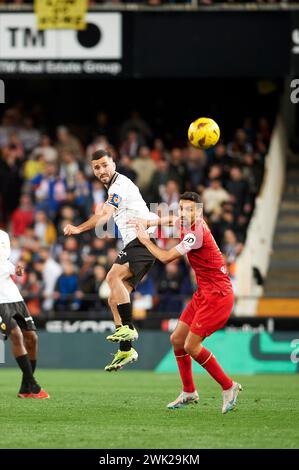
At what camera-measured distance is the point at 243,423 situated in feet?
38.5

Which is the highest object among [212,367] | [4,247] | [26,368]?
[4,247]

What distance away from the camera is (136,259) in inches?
547

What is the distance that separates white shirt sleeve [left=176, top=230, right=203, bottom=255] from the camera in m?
12.4

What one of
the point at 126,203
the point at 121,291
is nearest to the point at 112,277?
the point at 121,291

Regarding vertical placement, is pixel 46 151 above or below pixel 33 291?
above

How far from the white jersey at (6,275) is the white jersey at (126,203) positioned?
1345 millimetres

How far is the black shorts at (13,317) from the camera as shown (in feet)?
46.0

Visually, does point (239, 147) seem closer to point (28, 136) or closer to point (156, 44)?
point (156, 44)

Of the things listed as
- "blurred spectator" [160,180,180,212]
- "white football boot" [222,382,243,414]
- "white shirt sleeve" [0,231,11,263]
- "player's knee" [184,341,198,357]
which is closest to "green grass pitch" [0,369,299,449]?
"white football boot" [222,382,243,414]

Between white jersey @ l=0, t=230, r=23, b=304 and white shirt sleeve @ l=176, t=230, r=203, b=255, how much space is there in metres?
2.58

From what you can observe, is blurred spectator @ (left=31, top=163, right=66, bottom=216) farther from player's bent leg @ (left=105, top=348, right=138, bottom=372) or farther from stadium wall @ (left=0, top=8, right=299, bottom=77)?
player's bent leg @ (left=105, top=348, right=138, bottom=372)

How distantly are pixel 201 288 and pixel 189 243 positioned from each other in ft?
2.09

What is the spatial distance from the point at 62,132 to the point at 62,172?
6.13 feet
